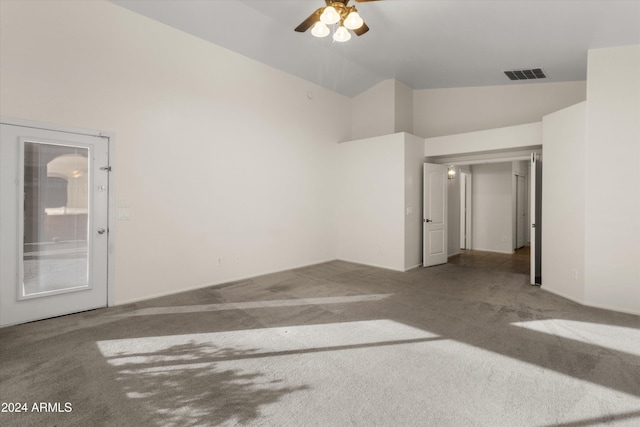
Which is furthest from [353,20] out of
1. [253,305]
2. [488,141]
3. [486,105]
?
[486,105]

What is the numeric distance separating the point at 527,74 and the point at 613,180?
2523mm

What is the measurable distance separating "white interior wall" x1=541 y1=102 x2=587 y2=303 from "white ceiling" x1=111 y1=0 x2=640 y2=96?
963mm

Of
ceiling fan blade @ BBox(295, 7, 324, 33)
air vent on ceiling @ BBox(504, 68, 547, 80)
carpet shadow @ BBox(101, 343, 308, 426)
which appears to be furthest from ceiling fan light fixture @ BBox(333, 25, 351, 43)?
air vent on ceiling @ BBox(504, 68, 547, 80)

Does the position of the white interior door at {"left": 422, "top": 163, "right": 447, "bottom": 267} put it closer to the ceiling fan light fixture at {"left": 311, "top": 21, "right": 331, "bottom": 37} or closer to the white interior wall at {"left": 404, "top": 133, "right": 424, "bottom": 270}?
the white interior wall at {"left": 404, "top": 133, "right": 424, "bottom": 270}

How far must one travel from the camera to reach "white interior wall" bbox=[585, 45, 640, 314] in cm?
382

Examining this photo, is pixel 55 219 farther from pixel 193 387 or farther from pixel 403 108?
pixel 403 108

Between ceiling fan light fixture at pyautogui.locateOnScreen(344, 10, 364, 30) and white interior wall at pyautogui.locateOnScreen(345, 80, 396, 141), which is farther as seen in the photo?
white interior wall at pyautogui.locateOnScreen(345, 80, 396, 141)

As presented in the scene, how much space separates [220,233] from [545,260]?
16.7 feet

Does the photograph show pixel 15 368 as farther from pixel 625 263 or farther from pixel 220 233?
pixel 625 263

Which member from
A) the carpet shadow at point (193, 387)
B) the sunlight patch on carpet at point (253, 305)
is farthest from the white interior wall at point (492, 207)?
the carpet shadow at point (193, 387)

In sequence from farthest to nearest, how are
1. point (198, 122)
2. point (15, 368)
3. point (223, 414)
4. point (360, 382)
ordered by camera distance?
point (198, 122) → point (15, 368) → point (360, 382) → point (223, 414)

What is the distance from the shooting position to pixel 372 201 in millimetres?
6551

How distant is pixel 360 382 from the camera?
2357mm

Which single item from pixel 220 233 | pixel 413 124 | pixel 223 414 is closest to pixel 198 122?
pixel 220 233
